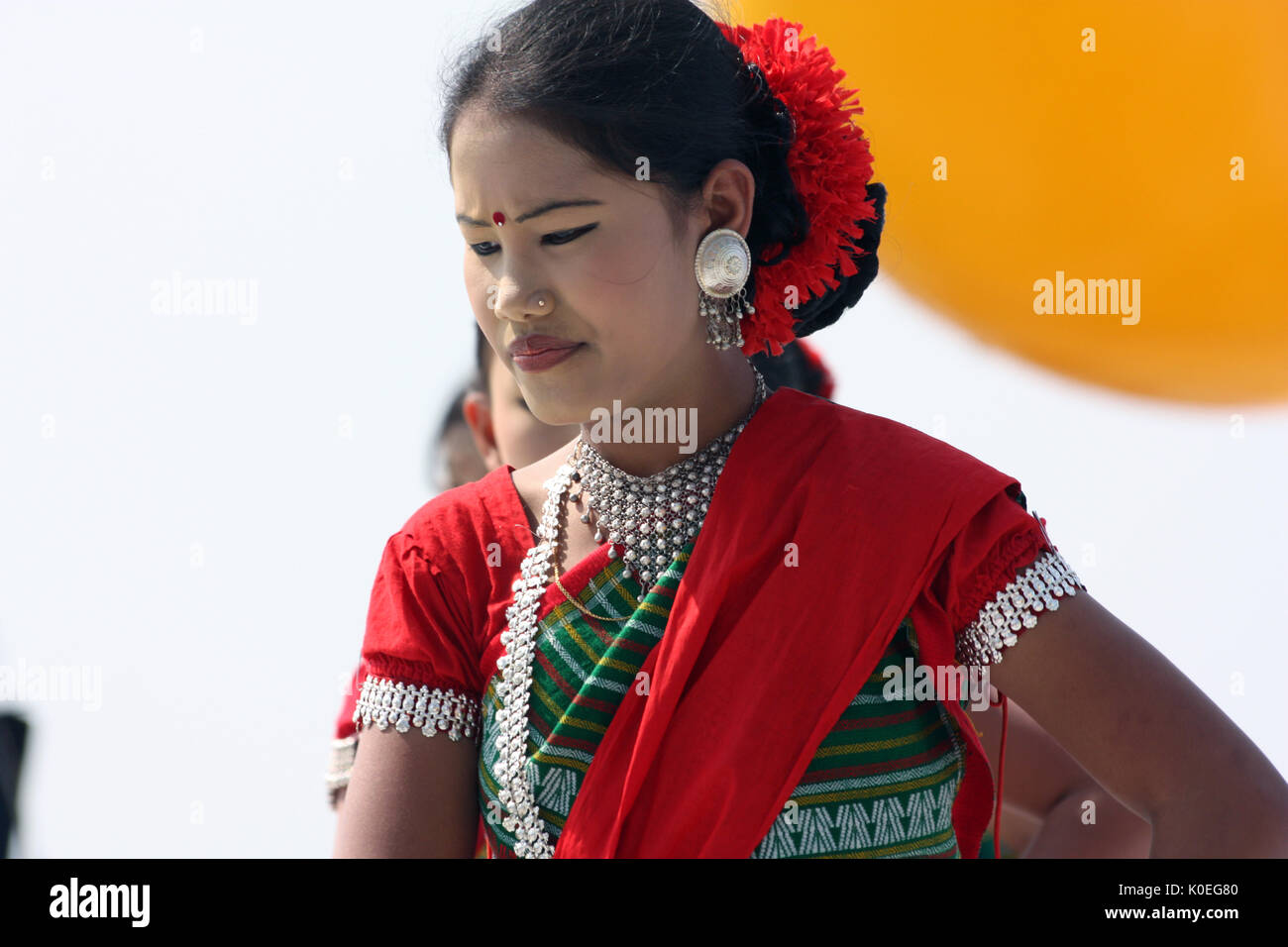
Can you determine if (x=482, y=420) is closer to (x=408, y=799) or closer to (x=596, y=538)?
(x=596, y=538)

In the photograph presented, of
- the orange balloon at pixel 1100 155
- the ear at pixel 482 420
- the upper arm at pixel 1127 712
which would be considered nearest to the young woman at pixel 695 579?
the upper arm at pixel 1127 712

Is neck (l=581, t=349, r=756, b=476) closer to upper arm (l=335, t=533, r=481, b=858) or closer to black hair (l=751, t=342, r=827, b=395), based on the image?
upper arm (l=335, t=533, r=481, b=858)

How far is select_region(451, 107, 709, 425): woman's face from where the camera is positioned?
135 cm

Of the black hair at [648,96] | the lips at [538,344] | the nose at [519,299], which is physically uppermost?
the black hair at [648,96]

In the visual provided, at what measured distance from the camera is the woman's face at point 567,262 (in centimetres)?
135

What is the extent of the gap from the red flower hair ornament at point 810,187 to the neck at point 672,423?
0.20 feet

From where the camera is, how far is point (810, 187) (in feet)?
5.06

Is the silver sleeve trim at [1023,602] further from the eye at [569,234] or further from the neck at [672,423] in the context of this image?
the eye at [569,234]

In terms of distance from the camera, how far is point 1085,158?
2.35m

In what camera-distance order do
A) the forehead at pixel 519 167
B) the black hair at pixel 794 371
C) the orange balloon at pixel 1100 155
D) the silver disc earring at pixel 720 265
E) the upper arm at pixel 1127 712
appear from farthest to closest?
1. the black hair at pixel 794 371
2. the orange balloon at pixel 1100 155
3. the silver disc earring at pixel 720 265
4. the forehead at pixel 519 167
5. the upper arm at pixel 1127 712

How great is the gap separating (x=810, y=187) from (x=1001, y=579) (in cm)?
55

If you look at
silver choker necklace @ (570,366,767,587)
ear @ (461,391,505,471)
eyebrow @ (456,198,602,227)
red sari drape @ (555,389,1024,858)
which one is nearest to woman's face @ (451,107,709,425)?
eyebrow @ (456,198,602,227)

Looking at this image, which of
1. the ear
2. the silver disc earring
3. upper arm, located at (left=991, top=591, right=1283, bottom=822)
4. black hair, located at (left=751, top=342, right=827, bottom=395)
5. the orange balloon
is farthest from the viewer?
the ear
